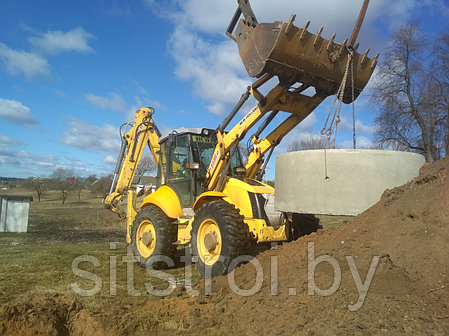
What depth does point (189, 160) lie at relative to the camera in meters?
8.07

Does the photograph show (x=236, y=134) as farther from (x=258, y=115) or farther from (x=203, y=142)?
(x=203, y=142)

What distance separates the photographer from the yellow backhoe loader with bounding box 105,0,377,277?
5.89 metres

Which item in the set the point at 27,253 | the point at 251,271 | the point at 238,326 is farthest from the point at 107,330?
the point at 27,253

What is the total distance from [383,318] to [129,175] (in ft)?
29.0

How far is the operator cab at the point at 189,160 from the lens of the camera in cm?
786

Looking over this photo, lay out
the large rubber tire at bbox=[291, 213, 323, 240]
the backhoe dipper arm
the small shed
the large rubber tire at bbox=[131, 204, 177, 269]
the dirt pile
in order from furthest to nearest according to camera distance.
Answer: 1. the small shed
2. the backhoe dipper arm
3. the large rubber tire at bbox=[131, 204, 177, 269]
4. the large rubber tire at bbox=[291, 213, 323, 240]
5. the dirt pile

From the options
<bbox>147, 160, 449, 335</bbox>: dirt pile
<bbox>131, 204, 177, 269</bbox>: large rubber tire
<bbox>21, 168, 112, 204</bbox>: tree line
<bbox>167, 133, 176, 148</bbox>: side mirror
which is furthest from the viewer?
<bbox>21, 168, 112, 204</bbox>: tree line

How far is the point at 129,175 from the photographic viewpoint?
429 inches

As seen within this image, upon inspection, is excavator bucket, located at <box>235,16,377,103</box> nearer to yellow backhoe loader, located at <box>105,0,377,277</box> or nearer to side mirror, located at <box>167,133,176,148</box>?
yellow backhoe loader, located at <box>105,0,377,277</box>

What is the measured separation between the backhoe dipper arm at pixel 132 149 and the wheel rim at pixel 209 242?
401 cm

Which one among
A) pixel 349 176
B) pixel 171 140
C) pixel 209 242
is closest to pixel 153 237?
pixel 171 140

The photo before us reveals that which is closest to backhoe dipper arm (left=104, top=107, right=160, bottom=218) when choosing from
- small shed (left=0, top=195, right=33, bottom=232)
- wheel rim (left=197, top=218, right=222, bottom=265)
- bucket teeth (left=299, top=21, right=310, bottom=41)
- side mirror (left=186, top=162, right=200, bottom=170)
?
side mirror (left=186, top=162, right=200, bottom=170)

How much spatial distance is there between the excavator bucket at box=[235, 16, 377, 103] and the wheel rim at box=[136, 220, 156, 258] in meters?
4.31

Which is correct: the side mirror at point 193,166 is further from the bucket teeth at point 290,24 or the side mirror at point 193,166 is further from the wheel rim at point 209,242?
the bucket teeth at point 290,24
